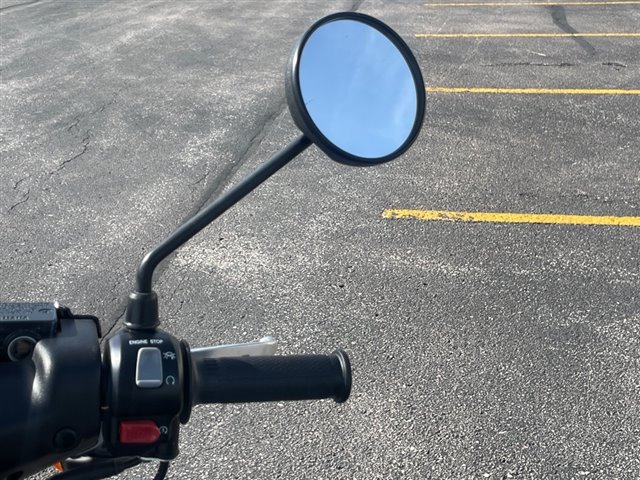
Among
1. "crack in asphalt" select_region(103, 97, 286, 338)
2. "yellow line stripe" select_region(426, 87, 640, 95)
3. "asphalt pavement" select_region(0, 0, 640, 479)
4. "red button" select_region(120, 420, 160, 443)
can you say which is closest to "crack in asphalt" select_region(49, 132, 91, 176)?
"asphalt pavement" select_region(0, 0, 640, 479)

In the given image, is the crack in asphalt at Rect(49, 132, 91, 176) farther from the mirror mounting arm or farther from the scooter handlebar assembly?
the scooter handlebar assembly

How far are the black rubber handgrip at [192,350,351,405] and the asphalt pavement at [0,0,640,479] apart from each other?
2.25m

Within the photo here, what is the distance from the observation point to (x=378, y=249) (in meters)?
5.43

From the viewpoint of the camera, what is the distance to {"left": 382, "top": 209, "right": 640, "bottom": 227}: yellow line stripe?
227 inches

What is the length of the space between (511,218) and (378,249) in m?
1.01

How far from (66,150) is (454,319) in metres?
3.90

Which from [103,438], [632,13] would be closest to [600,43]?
[632,13]

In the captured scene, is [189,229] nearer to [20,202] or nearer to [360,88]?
[360,88]

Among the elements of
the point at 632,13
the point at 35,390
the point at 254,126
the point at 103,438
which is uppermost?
the point at 35,390

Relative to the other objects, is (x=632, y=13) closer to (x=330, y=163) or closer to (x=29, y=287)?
(x=330, y=163)

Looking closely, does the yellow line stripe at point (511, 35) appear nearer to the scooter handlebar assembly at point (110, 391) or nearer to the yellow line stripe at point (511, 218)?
the yellow line stripe at point (511, 218)

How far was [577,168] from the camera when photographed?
6.65 meters

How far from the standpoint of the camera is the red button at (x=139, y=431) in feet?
4.32

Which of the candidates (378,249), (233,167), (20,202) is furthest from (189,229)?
(233,167)
